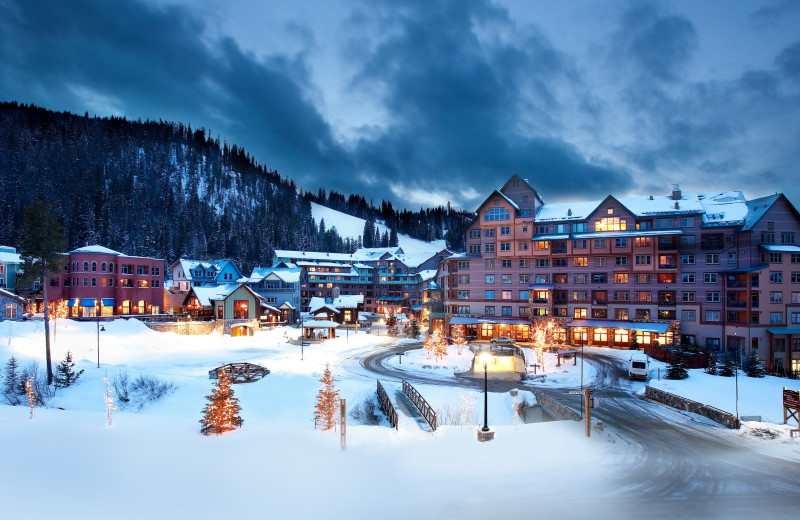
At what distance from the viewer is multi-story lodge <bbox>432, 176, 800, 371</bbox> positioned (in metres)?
46.2

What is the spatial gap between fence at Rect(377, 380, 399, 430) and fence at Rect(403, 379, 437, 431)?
1.86 meters

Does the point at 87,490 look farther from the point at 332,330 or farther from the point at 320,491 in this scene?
the point at 332,330

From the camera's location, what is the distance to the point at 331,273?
359ft

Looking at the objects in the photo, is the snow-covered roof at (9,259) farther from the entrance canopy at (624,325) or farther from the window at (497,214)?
the entrance canopy at (624,325)

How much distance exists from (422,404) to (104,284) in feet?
194

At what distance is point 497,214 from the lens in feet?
199

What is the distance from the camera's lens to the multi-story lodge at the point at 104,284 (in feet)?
193

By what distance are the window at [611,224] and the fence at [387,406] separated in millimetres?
41663

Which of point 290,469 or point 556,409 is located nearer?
point 290,469

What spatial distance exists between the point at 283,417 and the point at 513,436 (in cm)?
1652

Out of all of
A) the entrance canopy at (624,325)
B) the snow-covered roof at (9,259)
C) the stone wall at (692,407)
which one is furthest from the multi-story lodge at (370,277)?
the stone wall at (692,407)

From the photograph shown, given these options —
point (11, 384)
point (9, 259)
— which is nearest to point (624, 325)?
point (11, 384)

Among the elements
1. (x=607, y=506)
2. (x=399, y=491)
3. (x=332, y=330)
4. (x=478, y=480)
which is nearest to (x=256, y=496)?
(x=399, y=491)

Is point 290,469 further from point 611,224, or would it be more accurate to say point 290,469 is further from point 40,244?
point 611,224
